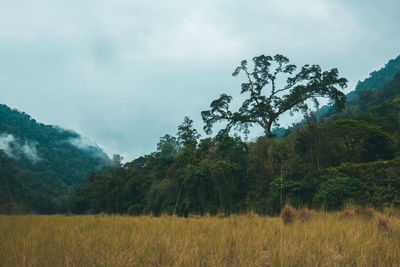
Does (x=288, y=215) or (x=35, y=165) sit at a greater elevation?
(x=35, y=165)

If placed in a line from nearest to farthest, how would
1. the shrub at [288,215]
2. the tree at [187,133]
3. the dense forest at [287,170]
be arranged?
the shrub at [288,215], the dense forest at [287,170], the tree at [187,133]

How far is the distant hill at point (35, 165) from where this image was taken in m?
41.5

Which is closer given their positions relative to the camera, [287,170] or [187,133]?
[287,170]

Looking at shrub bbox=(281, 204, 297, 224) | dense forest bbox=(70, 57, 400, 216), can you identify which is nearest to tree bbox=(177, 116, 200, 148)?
dense forest bbox=(70, 57, 400, 216)

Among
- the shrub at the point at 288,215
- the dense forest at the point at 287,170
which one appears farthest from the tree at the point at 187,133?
the shrub at the point at 288,215

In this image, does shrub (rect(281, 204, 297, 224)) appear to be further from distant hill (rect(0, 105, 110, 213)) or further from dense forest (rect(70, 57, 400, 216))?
distant hill (rect(0, 105, 110, 213))

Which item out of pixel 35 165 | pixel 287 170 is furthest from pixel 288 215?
pixel 35 165

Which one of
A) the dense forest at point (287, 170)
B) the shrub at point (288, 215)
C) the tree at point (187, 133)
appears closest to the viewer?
the shrub at point (288, 215)

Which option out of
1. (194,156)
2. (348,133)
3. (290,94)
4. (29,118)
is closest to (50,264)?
(348,133)

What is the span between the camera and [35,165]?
210ft

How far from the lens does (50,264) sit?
6.25 feet

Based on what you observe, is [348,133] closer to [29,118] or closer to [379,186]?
[379,186]

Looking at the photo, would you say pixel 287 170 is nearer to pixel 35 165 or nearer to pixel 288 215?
pixel 288 215

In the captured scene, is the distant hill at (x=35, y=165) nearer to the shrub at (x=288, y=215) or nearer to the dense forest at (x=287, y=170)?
the dense forest at (x=287, y=170)
